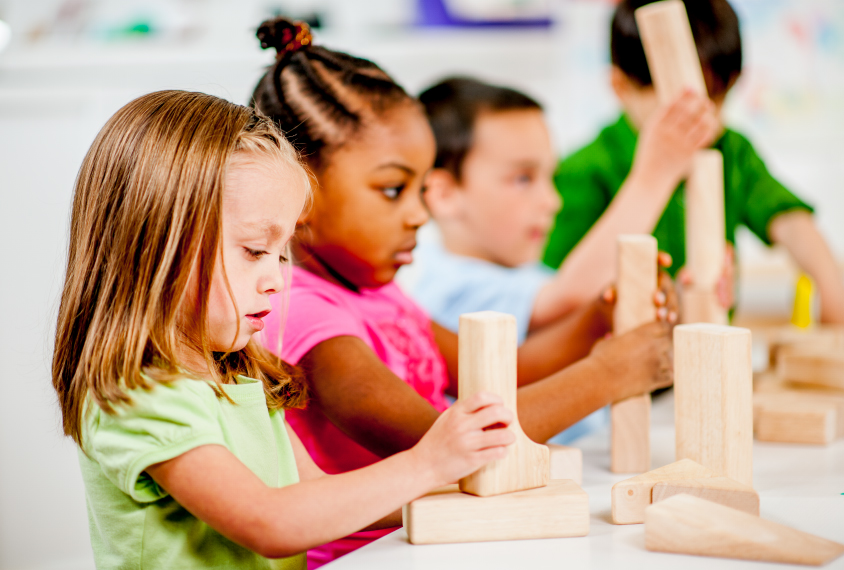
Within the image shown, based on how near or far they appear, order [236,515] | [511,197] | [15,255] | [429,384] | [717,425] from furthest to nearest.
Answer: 1. [15,255]
2. [511,197]
3. [429,384]
4. [717,425]
5. [236,515]

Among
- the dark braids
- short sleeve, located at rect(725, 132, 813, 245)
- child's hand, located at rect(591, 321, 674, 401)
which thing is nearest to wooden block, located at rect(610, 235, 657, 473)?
child's hand, located at rect(591, 321, 674, 401)

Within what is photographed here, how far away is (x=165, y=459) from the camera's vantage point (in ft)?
1.42

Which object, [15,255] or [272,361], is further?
[15,255]

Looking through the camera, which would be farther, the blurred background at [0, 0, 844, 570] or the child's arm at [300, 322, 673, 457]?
the blurred background at [0, 0, 844, 570]

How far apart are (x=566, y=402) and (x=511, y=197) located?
25.7 inches

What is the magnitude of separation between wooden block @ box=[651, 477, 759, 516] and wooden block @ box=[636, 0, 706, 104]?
0.48 m

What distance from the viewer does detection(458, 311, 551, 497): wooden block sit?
1.52ft

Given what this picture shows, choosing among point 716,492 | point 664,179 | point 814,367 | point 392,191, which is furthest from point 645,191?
point 716,492

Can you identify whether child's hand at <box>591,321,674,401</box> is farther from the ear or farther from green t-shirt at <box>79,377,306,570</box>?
the ear

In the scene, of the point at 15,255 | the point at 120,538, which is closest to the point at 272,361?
the point at 120,538

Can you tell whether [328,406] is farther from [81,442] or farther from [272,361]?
[81,442]

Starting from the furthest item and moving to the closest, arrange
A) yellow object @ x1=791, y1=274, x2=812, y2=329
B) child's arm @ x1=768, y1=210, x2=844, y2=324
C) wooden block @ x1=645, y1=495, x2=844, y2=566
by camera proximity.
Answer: child's arm @ x1=768, y1=210, x2=844, y2=324 < yellow object @ x1=791, y1=274, x2=812, y2=329 < wooden block @ x1=645, y1=495, x2=844, y2=566

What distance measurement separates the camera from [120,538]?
1.63 ft

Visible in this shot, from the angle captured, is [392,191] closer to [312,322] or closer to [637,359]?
[312,322]
